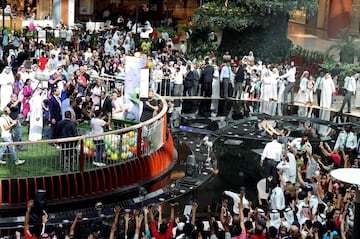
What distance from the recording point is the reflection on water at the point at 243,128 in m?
17.9

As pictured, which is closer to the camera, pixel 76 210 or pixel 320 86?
pixel 76 210

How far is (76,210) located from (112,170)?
152cm

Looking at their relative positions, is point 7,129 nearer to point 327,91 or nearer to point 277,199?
point 277,199

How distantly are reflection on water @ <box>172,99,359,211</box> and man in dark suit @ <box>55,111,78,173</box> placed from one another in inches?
98.7

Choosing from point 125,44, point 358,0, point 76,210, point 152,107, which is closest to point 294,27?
point 358,0

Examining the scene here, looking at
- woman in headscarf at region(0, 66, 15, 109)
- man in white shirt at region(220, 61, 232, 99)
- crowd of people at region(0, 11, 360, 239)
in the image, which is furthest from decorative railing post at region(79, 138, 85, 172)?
man in white shirt at region(220, 61, 232, 99)

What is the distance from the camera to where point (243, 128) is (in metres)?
23.2

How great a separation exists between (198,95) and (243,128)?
4.70 metres

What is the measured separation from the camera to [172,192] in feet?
55.2

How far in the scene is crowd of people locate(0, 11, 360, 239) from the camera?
12.1 m

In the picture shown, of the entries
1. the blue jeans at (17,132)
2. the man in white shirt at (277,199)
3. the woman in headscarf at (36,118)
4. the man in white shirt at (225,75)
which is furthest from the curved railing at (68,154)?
the man in white shirt at (225,75)

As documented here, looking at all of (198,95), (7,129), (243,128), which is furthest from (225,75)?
(7,129)

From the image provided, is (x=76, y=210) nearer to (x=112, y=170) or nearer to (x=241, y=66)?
(x=112, y=170)

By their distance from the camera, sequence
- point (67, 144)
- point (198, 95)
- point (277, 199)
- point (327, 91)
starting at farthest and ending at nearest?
point (198, 95) → point (327, 91) → point (67, 144) → point (277, 199)
